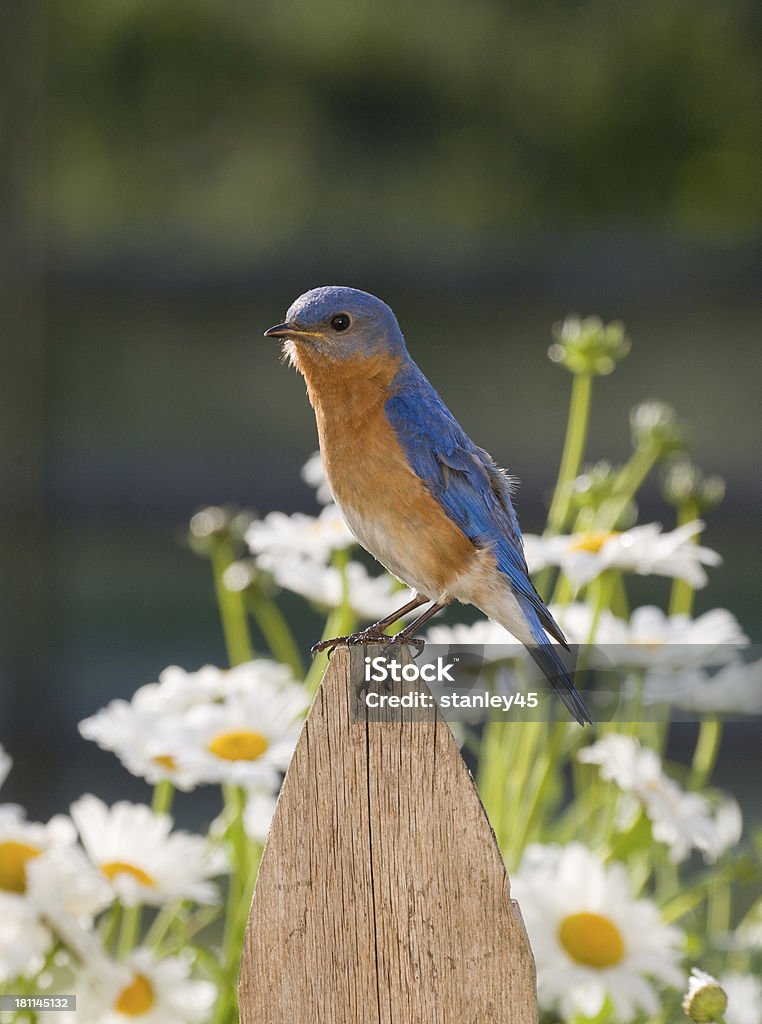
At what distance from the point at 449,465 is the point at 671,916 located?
1.52ft

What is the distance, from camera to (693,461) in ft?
8.26

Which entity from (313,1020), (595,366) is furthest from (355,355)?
(313,1020)

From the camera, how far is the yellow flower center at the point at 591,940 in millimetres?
957

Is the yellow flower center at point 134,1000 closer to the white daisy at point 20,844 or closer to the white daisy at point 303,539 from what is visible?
the white daisy at point 20,844

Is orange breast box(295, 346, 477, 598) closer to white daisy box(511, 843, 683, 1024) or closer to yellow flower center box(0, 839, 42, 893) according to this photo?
white daisy box(511, 843, 683, 1024)

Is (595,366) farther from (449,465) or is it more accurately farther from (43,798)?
(43,798)

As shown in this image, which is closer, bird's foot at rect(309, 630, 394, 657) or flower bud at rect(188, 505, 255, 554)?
bird's foot at rect(309, 630, 394, 657)

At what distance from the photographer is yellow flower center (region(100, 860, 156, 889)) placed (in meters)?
0.97

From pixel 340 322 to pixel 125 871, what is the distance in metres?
0.47

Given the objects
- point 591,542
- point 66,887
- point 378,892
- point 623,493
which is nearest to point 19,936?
point 66,887

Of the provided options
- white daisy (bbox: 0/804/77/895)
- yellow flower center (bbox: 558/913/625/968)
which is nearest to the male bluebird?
yellow flower center (bbox: 558/913/625/968)

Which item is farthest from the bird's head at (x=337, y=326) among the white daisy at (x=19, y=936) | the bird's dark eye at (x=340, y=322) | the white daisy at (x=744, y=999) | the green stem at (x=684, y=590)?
the white daisy at (x=744, y=999)

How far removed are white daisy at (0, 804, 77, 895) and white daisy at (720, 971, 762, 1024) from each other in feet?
1.82

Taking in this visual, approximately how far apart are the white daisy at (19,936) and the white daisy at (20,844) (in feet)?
0.08
